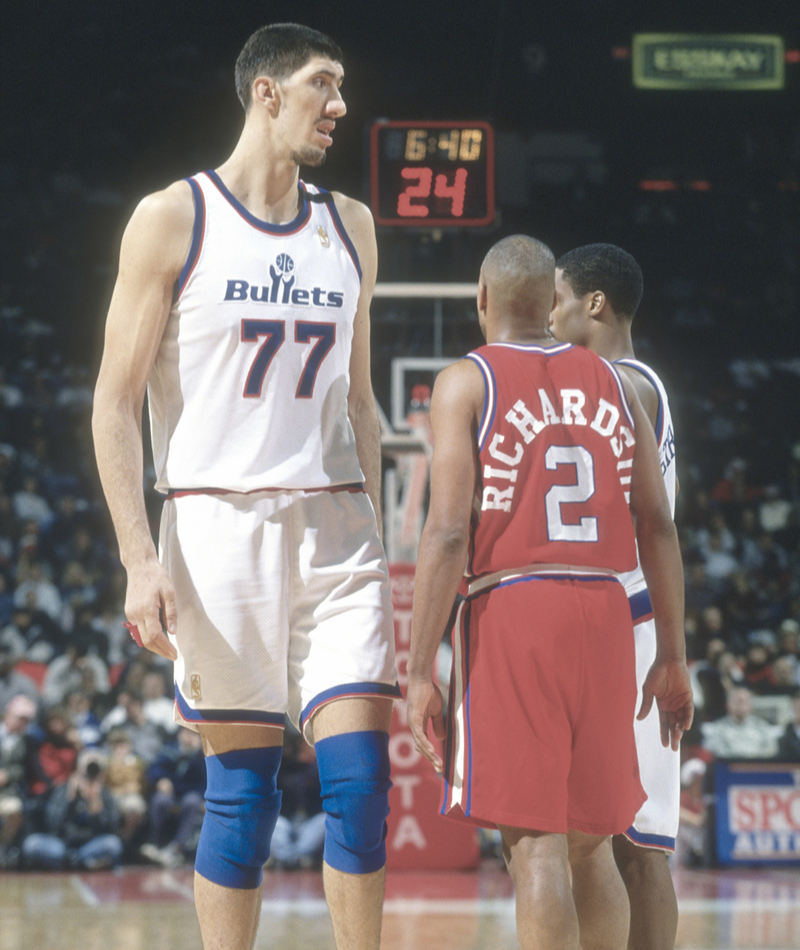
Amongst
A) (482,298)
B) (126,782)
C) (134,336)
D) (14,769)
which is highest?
(482,298)

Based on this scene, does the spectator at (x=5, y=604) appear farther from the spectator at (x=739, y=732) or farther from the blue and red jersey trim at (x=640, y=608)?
the blue and red jersey trim at (x=640, y=608)

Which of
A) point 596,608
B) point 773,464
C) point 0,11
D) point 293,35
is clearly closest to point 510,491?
point 596,608

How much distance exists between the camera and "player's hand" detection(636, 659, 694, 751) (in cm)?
311

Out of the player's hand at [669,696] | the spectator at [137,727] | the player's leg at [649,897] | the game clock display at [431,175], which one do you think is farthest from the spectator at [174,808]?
the player's hand at [669,696]

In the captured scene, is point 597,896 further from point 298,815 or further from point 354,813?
point 298,815

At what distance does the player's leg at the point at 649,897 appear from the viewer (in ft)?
11.0

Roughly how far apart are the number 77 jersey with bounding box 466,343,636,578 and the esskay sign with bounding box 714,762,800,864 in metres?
6.86

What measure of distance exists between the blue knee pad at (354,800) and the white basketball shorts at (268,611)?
107mm

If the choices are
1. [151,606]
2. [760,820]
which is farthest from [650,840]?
[760,820]

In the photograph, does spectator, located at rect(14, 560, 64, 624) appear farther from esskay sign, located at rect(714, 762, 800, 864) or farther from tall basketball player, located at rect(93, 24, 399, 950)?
tall basketball player, located at rect(93, 24, 399, 950)

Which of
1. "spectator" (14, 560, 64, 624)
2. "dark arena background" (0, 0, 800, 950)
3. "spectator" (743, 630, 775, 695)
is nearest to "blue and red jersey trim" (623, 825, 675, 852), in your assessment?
"dark arena background" (0, 0, 800, 950)

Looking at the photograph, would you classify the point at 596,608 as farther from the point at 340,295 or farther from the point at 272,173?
the point at 272,173

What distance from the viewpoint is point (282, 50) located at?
9.72 ft

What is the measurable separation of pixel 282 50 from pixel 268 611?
4.19 feet
